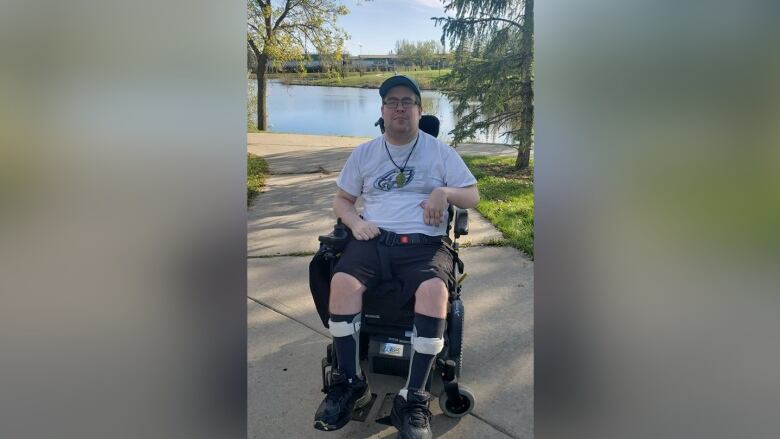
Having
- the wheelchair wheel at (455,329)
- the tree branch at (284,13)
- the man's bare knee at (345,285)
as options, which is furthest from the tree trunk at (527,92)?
the man's bare knee at (345,285)

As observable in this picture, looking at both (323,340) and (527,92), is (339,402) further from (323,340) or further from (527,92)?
(527,92)

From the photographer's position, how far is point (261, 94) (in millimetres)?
11836

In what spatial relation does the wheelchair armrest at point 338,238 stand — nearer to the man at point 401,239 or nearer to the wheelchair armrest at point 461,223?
the man at point 401,239

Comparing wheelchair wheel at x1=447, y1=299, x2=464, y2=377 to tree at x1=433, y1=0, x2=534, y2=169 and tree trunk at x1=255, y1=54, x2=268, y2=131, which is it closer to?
tree at x1=433, y1=0, x2=534, y2=169

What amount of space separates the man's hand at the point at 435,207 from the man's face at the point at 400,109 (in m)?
0.38

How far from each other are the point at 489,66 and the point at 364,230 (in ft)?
18.6

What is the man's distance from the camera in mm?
2029

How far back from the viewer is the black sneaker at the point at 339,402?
1975 mm

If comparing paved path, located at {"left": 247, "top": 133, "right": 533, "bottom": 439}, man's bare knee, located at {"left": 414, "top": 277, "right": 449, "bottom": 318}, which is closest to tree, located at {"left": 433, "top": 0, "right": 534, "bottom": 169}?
paved path, located at {"left": 247, "top": 133, "right": 533, "bottom": 439}

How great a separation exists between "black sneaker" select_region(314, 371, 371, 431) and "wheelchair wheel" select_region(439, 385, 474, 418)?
0.35 m
